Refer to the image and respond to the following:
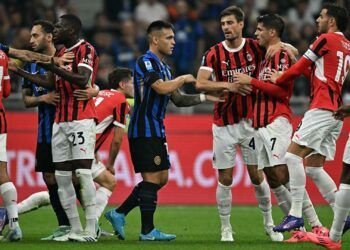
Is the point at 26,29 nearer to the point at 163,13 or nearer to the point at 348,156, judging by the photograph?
the point at 163,13

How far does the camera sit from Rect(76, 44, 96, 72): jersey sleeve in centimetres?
1063

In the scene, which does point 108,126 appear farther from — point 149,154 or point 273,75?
point 273,75

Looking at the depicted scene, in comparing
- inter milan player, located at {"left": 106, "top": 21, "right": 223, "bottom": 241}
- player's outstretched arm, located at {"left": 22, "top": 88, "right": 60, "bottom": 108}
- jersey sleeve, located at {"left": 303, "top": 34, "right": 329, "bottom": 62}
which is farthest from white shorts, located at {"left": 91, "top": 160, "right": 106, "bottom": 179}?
jersey sleeve, located at {"left": 303, "top": 34, "right": 329, "bottom": 62}

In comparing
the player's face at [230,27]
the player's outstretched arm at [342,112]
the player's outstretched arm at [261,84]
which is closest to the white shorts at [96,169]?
the player's outstretched arm at [261,84]

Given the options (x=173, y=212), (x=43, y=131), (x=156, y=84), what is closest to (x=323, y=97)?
(x=156, y=84)

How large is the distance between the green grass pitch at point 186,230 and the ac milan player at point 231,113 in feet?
1.77

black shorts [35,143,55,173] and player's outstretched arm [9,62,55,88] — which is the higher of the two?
player's outstretched arm [9,62,55,88]

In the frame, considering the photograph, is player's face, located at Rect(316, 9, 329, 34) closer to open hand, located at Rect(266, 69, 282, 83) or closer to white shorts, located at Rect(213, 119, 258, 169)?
open hand, located at Rect(266, 69, 282, 83)

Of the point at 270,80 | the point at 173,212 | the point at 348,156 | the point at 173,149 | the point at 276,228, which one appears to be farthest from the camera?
the point at 173,149

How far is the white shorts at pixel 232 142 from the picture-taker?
1119cm

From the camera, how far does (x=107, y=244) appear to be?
1034 cm

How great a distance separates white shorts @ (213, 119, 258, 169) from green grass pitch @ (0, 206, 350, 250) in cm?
93

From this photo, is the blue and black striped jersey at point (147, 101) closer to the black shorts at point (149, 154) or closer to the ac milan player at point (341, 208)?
the black shorts at point (149, 154)

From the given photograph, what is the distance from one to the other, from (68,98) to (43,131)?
0.78m
